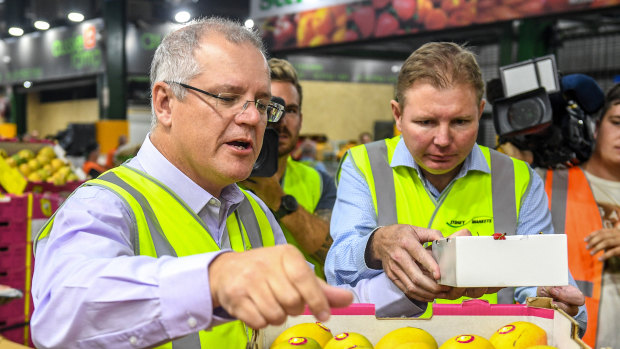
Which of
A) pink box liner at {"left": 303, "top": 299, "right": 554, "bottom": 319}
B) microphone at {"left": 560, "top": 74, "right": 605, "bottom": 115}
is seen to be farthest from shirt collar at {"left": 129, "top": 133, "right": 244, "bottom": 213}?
microphone at {"left": 560, "top": 74, "right": 605, "bottom": 115}

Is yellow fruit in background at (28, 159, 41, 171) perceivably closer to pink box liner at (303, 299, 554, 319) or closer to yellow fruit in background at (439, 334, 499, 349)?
pink box liner at (303, 299, 554, 319)

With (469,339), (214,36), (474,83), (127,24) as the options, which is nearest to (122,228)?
(214,36)

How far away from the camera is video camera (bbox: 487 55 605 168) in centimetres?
232

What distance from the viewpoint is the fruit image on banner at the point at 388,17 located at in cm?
555

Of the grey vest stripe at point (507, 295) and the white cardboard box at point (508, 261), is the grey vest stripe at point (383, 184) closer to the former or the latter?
the grey vest stripe at point (507, 295)

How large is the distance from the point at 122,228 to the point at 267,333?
464mm

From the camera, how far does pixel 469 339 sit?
127 centimetres

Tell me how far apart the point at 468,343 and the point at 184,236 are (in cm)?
61

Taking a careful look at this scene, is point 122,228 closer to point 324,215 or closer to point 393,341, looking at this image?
point 393,341

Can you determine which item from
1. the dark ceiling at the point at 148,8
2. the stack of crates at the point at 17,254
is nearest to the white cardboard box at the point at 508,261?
the stack of crates at the point at 17,254

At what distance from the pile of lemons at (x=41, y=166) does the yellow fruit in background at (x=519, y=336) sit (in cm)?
359

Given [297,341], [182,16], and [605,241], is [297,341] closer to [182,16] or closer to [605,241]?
[605,241]

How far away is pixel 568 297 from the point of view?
5.13 ft

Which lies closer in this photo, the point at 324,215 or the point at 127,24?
the point at 324,215
